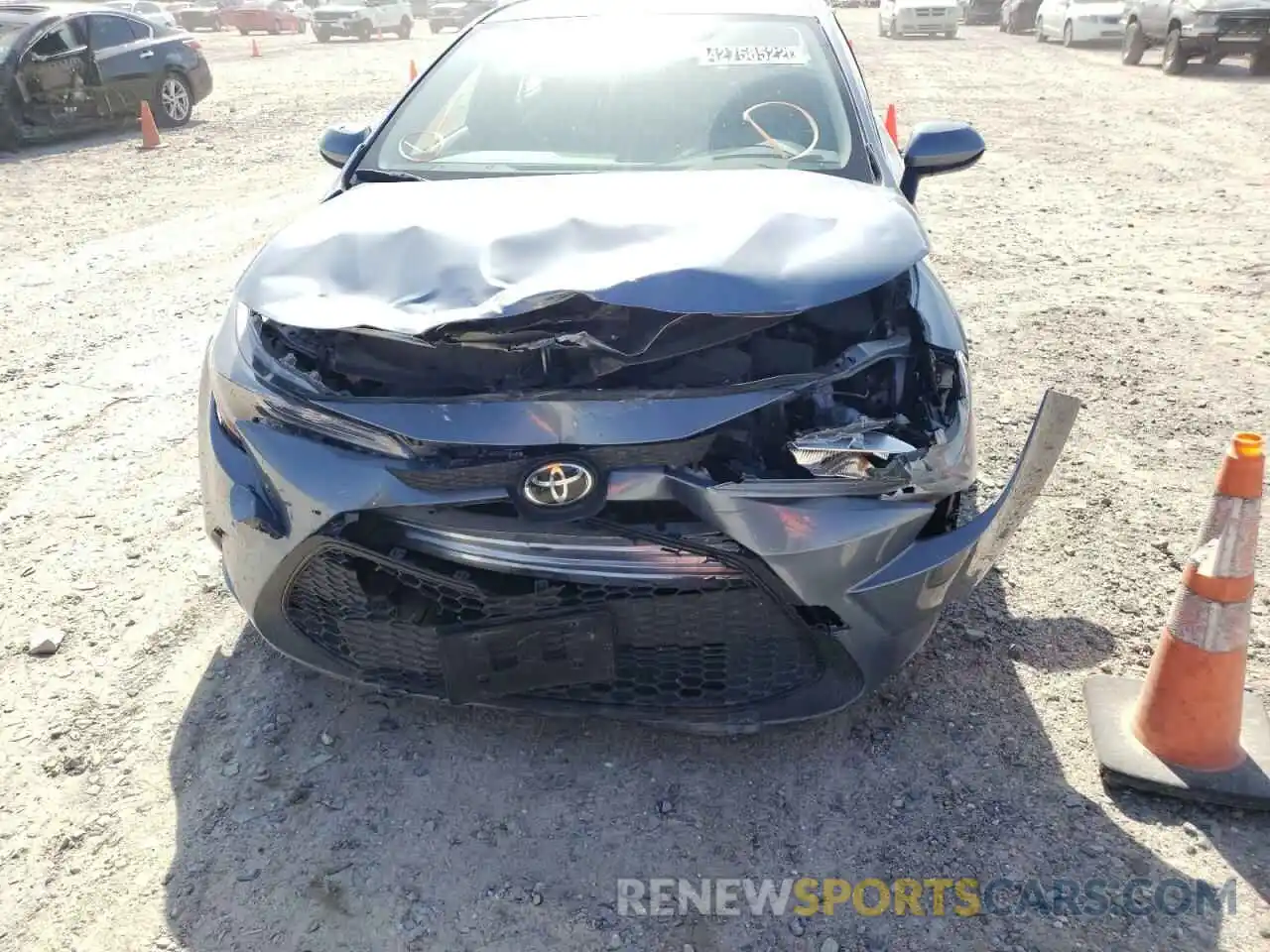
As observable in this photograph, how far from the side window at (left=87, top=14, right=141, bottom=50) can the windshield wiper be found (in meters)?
10.4

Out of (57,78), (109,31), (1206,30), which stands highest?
(109,31)

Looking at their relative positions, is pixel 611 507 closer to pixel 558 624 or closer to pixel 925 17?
pixel 558 624

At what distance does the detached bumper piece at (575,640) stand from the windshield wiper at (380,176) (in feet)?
4.92

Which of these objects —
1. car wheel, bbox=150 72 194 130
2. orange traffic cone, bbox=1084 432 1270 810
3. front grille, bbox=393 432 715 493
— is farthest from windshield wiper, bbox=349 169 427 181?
car wheel, bbox=150 72 194 130

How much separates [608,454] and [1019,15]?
2864cm

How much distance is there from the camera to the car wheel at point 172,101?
12164 mm

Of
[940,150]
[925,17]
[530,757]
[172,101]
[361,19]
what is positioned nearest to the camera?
[530,757]

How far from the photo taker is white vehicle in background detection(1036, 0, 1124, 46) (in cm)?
2045

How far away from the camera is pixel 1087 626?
9.52 feet

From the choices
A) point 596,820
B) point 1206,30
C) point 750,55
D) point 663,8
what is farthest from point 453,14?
point 596,820

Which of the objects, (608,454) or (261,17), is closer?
(608,454)

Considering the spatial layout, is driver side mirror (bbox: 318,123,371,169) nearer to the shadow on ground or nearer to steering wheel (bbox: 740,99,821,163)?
steering wheel (bbox: 740,99,821,163)

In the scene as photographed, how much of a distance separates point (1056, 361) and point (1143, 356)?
1.45 feet

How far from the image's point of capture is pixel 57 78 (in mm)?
10914
